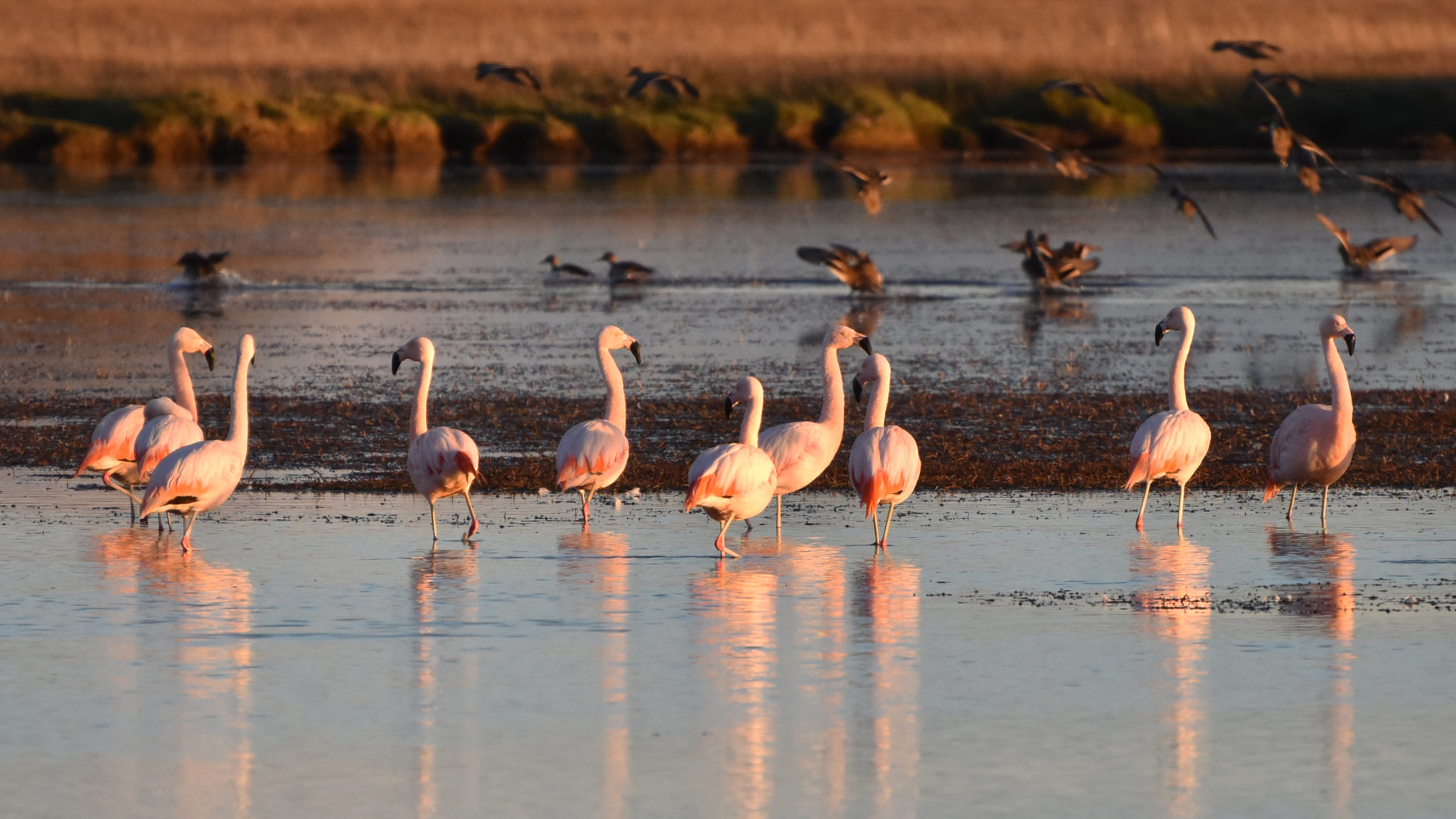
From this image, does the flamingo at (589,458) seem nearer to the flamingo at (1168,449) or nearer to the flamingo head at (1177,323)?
the flamingo at (1168,449)

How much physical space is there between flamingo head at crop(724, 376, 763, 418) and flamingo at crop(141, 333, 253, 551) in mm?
2776

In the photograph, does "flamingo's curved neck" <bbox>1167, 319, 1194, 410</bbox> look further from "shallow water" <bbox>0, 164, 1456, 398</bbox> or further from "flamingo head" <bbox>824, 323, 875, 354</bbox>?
"shallow water" <bbox>0, 164, 1456, 398</bbox>

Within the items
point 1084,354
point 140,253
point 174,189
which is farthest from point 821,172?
point 1084,354

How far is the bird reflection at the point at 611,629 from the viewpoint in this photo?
6602mm

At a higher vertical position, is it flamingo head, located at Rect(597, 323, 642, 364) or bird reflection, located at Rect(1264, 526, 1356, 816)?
flamingo head, located at Rect(597, 323, 642, 364)

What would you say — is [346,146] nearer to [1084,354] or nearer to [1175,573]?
[1084,354]

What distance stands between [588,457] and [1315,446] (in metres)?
4.20

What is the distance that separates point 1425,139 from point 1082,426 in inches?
2801

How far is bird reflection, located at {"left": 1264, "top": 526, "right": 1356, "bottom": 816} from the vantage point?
675 centimetres

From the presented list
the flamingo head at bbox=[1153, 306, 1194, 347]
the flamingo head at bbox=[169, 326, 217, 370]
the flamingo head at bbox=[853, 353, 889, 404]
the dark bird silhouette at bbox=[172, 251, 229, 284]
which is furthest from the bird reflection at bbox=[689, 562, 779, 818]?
the dark bird silhouette at bbox=[172, 251, 229, 284]

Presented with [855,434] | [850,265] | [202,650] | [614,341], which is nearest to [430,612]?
[202,650]

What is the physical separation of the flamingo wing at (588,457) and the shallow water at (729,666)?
0.32 meters

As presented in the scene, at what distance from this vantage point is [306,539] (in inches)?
430

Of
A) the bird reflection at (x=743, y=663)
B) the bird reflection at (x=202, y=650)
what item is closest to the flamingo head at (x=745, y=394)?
the bird reflection at (x=743, y=663)
